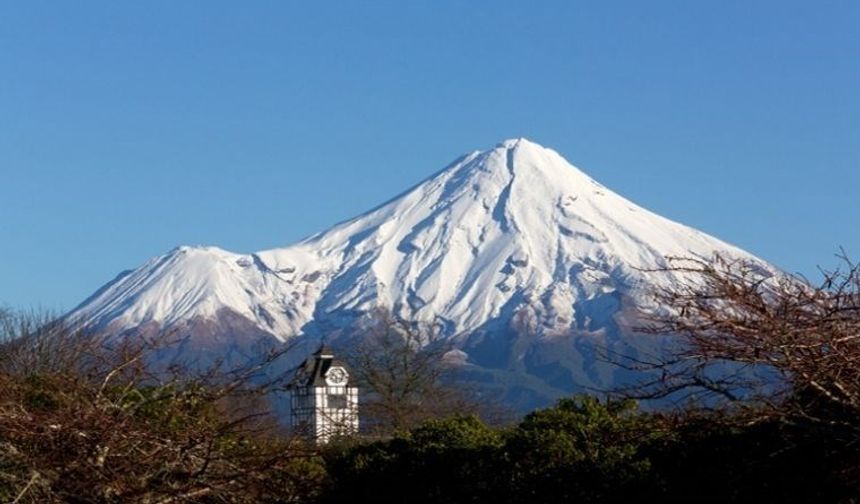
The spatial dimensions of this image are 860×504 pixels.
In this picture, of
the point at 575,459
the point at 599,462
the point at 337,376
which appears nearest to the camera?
the point at 599,462

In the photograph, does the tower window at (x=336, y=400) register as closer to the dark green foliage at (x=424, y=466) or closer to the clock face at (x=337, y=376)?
the clock face at (x=337, y=376)

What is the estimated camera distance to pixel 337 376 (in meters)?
44.9

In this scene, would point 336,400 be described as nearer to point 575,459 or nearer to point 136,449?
point 575,459

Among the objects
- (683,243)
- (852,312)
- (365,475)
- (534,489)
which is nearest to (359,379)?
(365,475)

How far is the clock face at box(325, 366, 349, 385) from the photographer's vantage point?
1660 inches

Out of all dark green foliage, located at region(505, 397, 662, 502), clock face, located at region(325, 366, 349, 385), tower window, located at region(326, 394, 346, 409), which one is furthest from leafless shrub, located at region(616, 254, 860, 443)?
clock face, located at region(325, 366, 349, 385)

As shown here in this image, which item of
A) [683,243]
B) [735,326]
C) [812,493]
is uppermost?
[683,243]

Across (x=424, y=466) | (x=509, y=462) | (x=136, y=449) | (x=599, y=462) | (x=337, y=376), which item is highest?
(x=337, y=376)

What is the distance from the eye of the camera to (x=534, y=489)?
14.1 m

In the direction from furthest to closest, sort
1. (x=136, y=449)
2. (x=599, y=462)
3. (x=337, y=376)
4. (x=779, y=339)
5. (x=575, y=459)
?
1. (x=337, y=376)
2. (x=575, y=459)
3. (x=599, y=462)
4. (x=136, y=449)
5. (x=779, y=339)

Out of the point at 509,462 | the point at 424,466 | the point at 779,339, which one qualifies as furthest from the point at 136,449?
the point at 424,466

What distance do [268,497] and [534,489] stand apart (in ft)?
14.8

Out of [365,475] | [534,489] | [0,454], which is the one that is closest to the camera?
[0,454]

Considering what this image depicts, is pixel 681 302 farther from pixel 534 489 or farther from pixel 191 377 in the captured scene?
pixel 534 489
